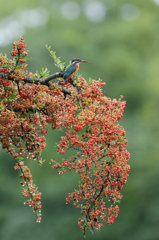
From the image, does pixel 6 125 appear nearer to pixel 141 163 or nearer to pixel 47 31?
pixel 141 163

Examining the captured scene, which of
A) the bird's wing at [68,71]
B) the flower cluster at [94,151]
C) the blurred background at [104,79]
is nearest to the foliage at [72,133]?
the flower cluster at [94,151]

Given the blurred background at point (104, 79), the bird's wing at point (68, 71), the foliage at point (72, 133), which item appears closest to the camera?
the foliage at point (72, 133)

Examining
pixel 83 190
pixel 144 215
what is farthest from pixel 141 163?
pixel 83 190

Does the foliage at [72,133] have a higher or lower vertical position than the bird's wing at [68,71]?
lower

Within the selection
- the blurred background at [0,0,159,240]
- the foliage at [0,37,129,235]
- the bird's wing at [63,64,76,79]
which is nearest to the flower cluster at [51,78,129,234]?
the foliage at [0,37,129,235]

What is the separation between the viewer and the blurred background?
432 inches

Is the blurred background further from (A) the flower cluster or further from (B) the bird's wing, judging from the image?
(B) the bird's wing

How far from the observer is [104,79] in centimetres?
1345

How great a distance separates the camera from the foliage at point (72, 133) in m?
3.15

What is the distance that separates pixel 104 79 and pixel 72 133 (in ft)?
33.9

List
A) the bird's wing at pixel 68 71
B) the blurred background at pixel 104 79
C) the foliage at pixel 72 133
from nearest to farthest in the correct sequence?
1. the foliage at pixel 72 133
2. the bird's wing at pixel 68 71
3. the blurred background at pixel 104 79

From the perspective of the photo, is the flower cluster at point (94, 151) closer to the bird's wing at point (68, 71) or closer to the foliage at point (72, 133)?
the foliage at point (72, 133)

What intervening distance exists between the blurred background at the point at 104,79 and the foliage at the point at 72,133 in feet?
24.9

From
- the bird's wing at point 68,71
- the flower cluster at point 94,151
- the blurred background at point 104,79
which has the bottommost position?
the flower cluster at point 94,151
